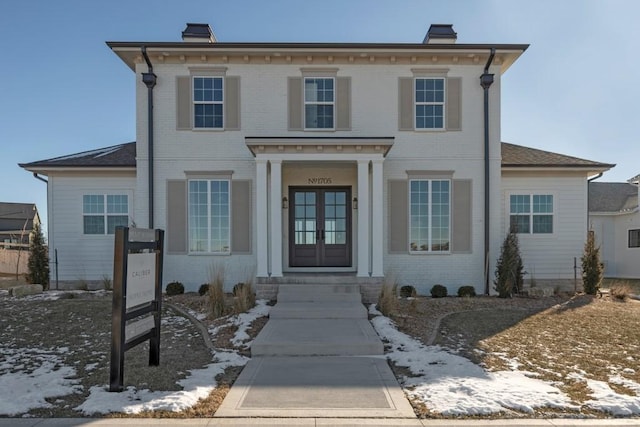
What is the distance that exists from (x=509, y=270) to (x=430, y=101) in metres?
5.09

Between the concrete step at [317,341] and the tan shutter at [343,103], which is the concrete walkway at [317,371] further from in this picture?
the tan shutter at [343,103]

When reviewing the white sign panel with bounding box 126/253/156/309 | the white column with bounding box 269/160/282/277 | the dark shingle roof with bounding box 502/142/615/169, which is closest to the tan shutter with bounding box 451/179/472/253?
the dark shingle roof with bounding box 502/142/615/169

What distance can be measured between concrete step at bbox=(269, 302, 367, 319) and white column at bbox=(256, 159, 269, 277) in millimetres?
1666

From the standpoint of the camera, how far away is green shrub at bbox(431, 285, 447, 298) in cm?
1161

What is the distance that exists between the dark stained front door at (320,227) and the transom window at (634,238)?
1532 centimetres

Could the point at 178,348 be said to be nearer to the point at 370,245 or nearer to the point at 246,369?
the point at 246,369

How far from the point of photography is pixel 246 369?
5.80m

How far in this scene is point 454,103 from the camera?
1210 cm

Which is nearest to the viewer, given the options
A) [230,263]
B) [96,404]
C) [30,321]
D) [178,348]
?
[96,404]

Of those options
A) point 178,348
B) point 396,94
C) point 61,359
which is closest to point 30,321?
point 61,359

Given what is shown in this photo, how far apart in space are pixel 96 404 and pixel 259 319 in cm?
421

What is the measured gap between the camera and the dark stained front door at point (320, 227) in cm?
1252

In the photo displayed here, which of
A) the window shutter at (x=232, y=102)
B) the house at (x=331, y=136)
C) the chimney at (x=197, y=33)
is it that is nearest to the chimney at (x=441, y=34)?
the house at (x=331, y=136)

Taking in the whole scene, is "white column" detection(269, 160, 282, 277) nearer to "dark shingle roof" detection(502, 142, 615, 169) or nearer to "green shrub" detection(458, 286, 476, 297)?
"green shrub" detection(458, 286, 476, 297)
